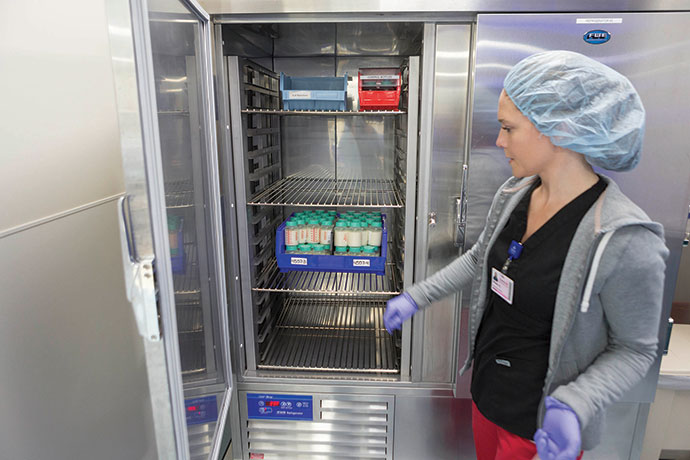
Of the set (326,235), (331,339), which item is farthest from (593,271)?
(331,339)

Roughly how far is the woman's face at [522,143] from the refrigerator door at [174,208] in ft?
3.13

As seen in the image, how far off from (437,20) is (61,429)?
2.19 meters

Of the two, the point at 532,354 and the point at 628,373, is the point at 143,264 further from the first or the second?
the point at 628,373

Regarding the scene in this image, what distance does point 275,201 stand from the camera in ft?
7.44

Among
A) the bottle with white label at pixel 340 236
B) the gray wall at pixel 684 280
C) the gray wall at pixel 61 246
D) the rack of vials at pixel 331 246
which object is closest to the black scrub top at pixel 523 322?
the rack of vials at pixel 331 246

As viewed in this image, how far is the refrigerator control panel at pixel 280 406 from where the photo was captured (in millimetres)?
2250

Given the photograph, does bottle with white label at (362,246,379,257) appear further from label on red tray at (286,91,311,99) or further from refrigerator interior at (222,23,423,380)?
label on red tray at (286,91,311,99)

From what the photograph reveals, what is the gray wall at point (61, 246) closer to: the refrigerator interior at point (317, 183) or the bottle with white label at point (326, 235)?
the refrigerator interior at point (317, 183)

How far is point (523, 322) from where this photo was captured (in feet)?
4.25

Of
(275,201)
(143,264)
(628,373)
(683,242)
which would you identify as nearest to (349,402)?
(275,201)

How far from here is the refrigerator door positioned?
905 mm

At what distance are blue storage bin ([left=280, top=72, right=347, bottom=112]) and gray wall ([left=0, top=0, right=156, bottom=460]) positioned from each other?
0.79 m

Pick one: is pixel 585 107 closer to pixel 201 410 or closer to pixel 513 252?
pixel 513 252

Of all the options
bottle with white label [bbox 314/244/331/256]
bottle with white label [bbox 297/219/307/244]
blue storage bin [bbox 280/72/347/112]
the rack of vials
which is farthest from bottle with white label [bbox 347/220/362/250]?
blue storage bin [bbox 280/72/347/112]
